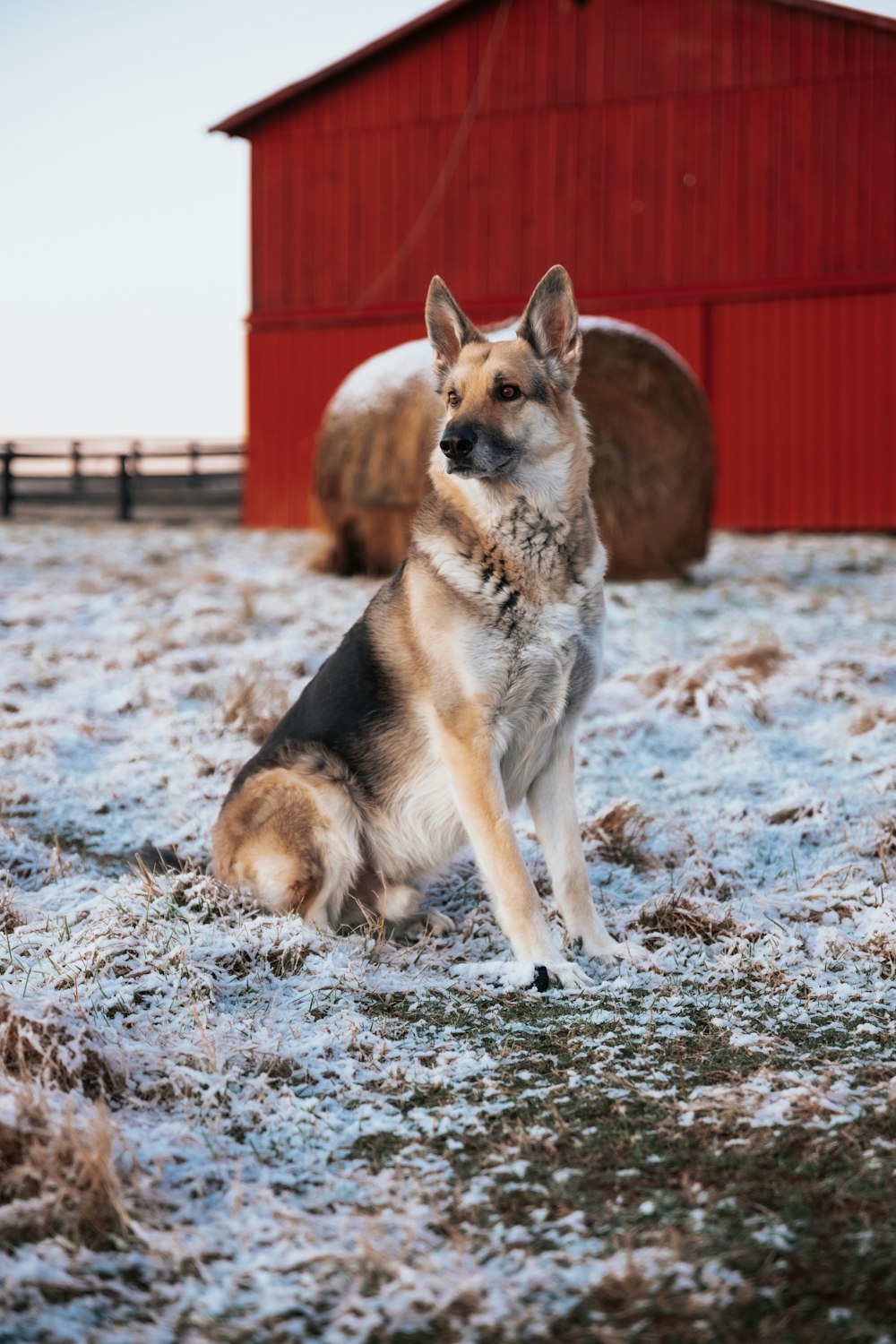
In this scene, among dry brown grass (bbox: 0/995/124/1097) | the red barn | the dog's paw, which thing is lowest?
the dog's paw

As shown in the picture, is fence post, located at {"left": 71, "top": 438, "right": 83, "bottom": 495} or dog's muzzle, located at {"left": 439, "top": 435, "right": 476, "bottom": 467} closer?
dog's muzzle, located at {"left": 439, "top": 435, "right": 476, "bottom": 467}

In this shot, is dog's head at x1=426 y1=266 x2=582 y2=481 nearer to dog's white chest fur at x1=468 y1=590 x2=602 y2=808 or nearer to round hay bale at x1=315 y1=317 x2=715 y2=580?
dog's white chest fur at x1=468 y1=590 x2=602 y2=808

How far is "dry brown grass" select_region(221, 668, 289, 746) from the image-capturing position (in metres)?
6.28

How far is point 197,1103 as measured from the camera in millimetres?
2840

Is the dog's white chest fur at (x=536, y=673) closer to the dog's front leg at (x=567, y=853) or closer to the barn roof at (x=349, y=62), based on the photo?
the dog's front leg at (x=567, y=853)

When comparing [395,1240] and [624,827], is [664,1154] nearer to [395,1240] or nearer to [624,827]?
[395,1240]

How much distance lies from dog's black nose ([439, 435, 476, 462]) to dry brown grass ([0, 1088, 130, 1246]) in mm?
2255

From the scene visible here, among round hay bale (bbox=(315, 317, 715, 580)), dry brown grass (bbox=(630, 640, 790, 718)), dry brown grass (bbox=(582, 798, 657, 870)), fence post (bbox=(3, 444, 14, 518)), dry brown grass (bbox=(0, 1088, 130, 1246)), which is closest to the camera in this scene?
dry brown grass (bbox=(0, 1088, 130, 1246))

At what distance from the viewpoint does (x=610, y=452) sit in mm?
10859

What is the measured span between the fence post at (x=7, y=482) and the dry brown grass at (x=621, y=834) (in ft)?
59.1

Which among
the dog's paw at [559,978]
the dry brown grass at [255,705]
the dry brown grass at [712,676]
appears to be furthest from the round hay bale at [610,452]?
the dog's paw at [559,978]

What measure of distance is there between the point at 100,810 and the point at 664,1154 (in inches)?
136

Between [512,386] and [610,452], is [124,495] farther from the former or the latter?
[512,386]

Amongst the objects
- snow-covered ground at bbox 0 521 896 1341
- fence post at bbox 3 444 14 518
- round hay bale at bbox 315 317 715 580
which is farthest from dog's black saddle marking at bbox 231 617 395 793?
fence post at bbox 3 444 14 518
